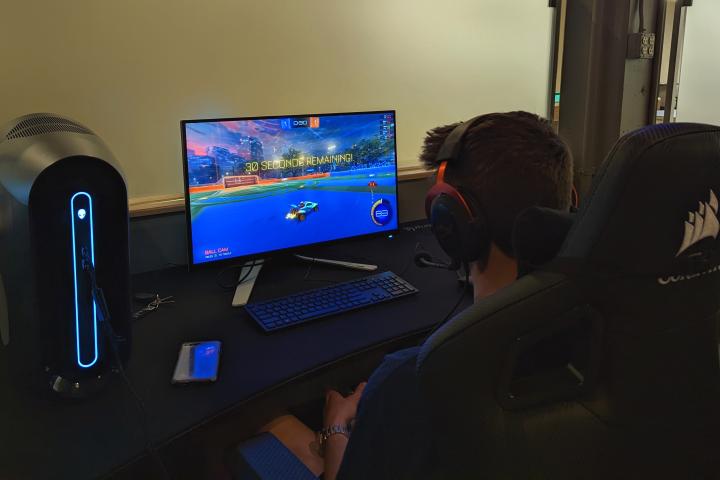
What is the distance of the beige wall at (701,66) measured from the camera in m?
2.55

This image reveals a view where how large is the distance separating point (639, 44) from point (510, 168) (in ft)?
5.71

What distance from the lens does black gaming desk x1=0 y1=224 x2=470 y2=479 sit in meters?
0.91

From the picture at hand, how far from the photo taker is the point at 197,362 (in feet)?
3.76

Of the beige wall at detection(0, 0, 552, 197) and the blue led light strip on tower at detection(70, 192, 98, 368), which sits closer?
the blue led light strip on tower at detection(70, 192, 98, 368)

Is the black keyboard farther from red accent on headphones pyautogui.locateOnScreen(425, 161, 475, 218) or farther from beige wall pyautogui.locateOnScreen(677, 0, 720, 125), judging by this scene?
beige wall pyautogui.locateOnScreen(677, 0, 720, 125)

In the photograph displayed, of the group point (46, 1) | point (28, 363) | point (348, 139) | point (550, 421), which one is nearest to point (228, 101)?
point (348, 139)

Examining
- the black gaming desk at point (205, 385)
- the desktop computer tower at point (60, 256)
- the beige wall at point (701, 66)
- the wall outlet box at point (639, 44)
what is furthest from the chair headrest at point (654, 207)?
the beige wall at point (701, 66)

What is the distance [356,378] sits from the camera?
158 centimetres

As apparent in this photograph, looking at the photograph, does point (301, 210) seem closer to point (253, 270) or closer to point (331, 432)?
point (253, 270)

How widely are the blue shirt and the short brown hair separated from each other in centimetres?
26

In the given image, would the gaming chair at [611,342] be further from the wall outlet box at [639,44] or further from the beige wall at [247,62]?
the wall outlet box at [639,44]

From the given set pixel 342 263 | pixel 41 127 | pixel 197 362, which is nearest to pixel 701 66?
pixel 342 263

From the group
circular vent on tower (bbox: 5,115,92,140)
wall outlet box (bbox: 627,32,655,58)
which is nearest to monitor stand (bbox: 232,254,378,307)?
circular vent on tower (bbox: 5,115,92,140)

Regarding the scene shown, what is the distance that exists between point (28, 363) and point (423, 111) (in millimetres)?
1644
